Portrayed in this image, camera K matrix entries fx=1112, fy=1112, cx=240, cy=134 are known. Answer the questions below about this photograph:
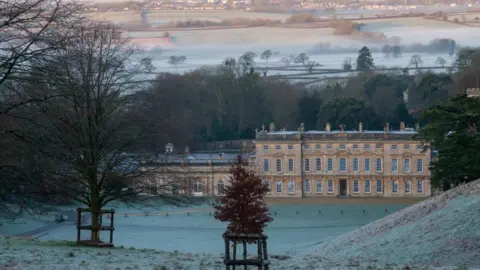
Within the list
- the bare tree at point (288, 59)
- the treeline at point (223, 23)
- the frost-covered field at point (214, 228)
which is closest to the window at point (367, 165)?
the frost-covered field at point (214, 228)

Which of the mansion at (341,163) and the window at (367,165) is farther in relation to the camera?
the window at (367,165)

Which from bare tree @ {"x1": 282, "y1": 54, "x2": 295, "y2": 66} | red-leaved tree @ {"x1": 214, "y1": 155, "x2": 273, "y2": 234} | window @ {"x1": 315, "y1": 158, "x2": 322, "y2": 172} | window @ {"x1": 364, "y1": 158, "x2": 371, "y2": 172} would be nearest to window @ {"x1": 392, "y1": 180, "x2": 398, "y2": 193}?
window @ {"x1": 364, "y1": 158, "x2": 371, "y2": 172}

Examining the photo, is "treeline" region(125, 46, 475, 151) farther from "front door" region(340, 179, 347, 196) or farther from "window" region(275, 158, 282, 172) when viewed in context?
"front door" region(340, 179, 347, 196)

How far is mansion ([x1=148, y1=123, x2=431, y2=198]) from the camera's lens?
114 ft

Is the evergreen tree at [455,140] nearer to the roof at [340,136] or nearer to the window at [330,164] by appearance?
the roof at [340,136]

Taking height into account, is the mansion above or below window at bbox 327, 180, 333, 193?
above

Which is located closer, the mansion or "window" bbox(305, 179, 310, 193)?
the mansion

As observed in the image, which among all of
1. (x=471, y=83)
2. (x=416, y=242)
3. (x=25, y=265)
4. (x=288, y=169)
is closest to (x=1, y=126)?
(x=25, y=265)

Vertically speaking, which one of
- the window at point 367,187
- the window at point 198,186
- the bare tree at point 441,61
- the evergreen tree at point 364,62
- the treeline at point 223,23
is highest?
the treeline at point 223,23

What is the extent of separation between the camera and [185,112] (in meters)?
44.8

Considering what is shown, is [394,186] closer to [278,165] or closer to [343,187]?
[343,187]

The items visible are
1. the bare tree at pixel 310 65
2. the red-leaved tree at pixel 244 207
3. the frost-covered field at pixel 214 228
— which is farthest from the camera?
the bare tree at pixel 310 65

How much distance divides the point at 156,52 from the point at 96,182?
173 ft

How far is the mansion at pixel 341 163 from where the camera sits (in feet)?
114
